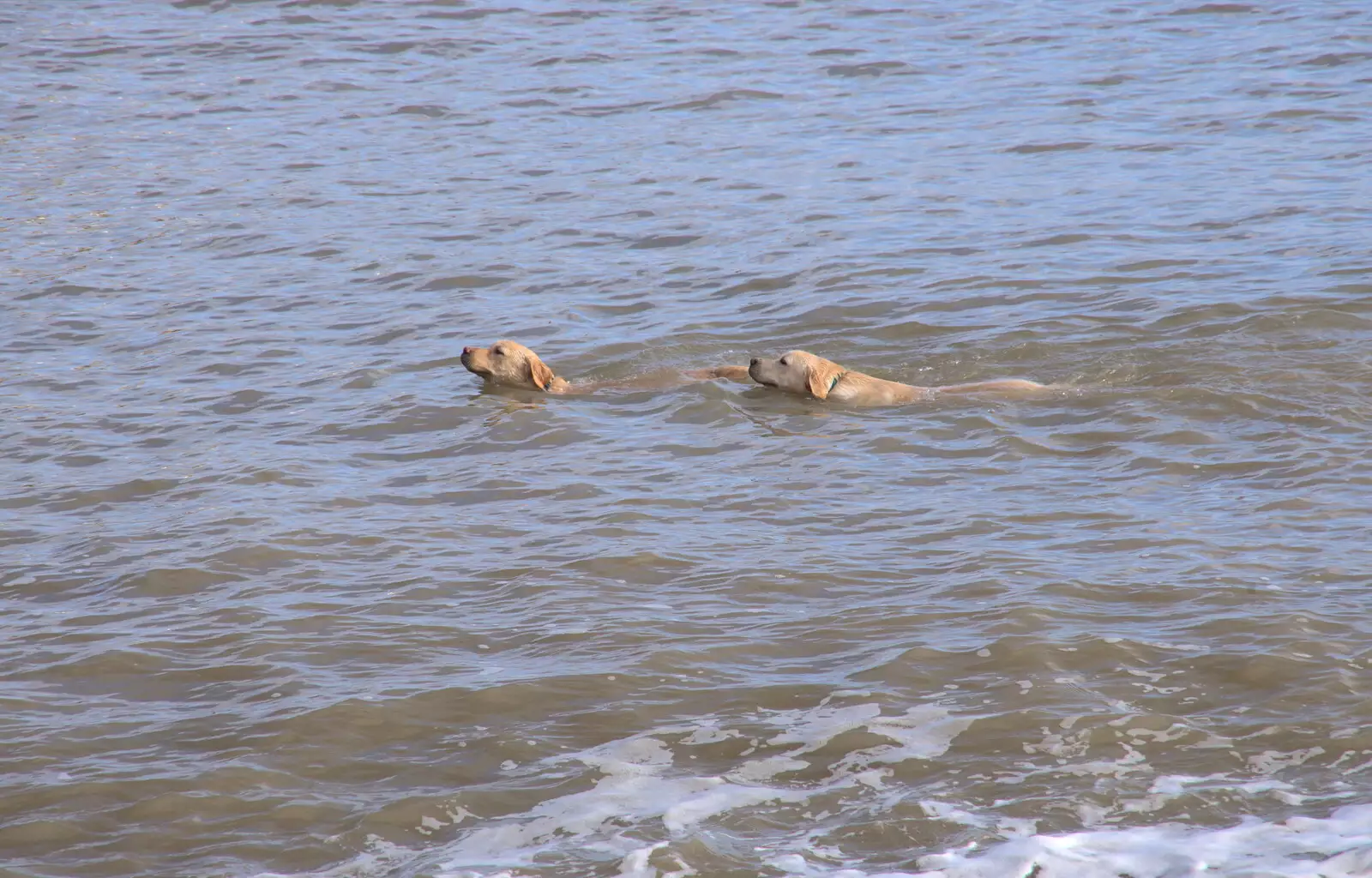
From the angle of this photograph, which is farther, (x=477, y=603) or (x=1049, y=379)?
(x=1049, y=379)

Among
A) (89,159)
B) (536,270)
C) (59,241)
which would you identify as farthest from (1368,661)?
(89,159)

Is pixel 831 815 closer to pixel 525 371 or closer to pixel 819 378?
pixel 819 378

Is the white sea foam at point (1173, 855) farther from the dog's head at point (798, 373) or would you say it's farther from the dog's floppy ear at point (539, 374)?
the dog's floppy ear at point (539, 374)

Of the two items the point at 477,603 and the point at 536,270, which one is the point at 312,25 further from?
the point at 477,603

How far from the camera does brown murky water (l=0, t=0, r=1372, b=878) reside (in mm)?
5594

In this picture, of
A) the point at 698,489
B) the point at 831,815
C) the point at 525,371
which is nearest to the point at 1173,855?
the point at 831,815

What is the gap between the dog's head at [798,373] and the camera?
10312 mm

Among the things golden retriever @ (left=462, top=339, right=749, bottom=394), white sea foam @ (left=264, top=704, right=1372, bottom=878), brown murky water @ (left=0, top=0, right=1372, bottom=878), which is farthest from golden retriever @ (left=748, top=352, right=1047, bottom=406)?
white sea foam @ (left=264, top=704, right=1372, bottom=878)

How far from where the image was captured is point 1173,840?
523cm

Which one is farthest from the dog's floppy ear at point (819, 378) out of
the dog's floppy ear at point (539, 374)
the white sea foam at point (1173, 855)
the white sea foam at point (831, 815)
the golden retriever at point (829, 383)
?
the white sea foam at point (1173, 855)

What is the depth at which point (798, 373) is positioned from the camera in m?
10.3

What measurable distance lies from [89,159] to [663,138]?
6.56m

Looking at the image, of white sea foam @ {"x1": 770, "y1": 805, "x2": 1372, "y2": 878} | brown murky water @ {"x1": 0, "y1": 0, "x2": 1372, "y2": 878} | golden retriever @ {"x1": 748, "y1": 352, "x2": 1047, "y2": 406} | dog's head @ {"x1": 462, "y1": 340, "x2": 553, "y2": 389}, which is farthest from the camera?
dog's head @ {"x1": 462, "y1": 340, "x2": 553, "y2": 389}

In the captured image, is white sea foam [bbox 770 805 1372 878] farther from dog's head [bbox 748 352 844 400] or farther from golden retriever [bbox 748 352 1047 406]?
dog's head [bbox 748 352 844 400]
